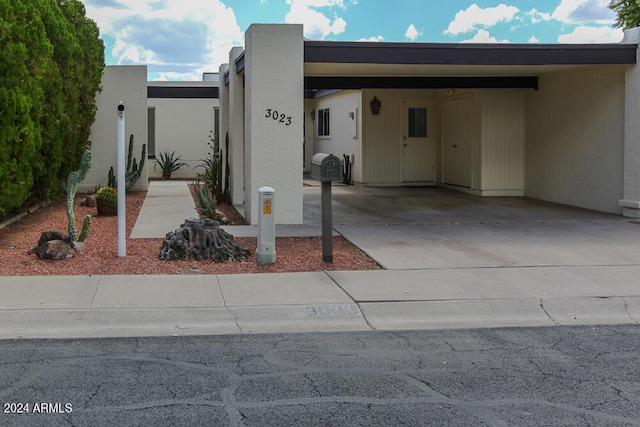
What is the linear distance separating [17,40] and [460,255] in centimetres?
736

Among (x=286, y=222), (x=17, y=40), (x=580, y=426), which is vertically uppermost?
(x=17, y=40)

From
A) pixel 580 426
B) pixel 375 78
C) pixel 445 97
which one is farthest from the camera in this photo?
pixel 445 97

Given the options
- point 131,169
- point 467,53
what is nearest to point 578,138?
point 467,53

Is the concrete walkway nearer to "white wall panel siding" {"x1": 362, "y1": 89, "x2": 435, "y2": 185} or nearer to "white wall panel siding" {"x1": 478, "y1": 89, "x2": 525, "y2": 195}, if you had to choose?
"white wall panel siding" {"x1": 478, "y1": 89, "x2": 525, "y2": 195}

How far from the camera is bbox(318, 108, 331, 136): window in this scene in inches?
1098

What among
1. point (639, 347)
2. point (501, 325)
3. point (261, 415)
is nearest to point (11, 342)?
point (261, 415)

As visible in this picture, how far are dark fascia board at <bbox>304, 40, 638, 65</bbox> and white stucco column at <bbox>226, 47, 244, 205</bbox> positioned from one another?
366 centimetres

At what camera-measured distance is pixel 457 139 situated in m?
20.7

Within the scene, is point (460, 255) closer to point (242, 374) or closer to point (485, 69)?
point (242, 374)

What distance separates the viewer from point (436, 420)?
Answer: 461cm

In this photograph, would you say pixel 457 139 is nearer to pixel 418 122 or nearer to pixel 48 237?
pixel 418 122

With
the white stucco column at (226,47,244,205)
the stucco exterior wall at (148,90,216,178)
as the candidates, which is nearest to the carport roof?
the white stucco column at (226,47,244,205)

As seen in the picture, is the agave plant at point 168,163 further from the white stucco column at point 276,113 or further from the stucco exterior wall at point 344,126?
the white stucco column at point 276,113

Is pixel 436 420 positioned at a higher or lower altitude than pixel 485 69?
lower
